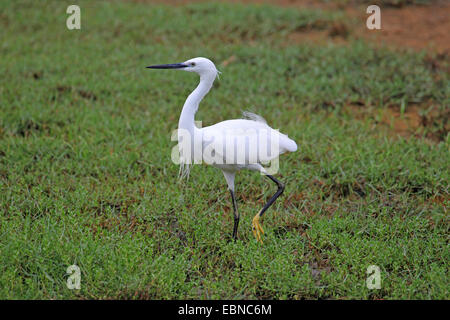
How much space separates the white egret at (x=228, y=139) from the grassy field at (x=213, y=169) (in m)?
0.53

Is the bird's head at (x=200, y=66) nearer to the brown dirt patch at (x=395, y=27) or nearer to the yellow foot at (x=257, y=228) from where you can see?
the yellow foot at (x=257, y=228)

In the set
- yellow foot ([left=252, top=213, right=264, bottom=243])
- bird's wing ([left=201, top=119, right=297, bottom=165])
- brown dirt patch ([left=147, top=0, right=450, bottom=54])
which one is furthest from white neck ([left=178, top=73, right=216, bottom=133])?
brown dirt patch ([left=147, top=0, right=450, bottom=54])

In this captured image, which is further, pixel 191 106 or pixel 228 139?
pixel 228 139

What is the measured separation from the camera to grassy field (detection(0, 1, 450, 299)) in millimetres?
2975

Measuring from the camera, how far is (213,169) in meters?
4.53

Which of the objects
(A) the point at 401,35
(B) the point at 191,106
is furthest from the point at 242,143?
(A) the point at 401,35

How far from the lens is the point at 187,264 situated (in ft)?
10.2

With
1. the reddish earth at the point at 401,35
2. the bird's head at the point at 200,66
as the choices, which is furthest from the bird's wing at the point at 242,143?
the reddish earth at the point at 401,35

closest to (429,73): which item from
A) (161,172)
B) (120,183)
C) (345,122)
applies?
(345,122)

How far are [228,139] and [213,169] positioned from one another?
1236mm

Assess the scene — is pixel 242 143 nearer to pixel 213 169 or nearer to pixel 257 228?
pixel 257 228

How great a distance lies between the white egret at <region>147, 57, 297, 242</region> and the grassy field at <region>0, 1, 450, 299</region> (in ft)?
1.73

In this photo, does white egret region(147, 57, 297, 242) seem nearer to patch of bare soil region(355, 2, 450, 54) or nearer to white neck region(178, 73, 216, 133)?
white neck region(178, 73, 216, 133)

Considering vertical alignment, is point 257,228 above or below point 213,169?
below
